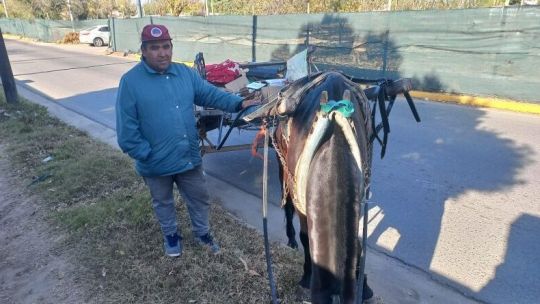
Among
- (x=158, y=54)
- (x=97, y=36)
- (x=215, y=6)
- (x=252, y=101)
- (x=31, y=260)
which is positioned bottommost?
(x=31, y=260)

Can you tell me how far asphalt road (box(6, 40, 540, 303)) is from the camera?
3.21 metres

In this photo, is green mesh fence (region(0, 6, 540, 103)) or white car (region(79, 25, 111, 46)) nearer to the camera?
green mesh fence (region(0, 6, 540, 103))

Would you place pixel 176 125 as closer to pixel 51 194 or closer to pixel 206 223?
pixel 206 223

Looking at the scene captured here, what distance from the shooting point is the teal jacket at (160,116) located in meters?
2.89

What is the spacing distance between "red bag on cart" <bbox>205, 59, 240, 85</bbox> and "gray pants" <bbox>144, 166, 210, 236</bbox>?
6.61 feet

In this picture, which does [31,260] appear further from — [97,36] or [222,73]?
[97,36]

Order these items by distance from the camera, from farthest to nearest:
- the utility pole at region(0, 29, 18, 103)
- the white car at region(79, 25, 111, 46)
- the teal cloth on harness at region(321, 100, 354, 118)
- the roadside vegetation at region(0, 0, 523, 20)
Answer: the white car at region(79, 25, 111, 46) → the roadside vegetation at region(0, 0, 523, 20) → the utility pole at region(0, 29, 18, 103) → the teal cloth on harness at region(321, 100, 354, 118)

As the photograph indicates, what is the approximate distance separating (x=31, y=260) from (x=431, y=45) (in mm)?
9177

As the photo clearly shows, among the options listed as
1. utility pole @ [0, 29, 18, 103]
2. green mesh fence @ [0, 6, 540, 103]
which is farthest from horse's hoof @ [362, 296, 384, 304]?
utility pole @ [0, 29, 18, 103]

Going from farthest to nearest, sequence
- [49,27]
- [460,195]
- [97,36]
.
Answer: [49,27]
[97,36]
[460,195]

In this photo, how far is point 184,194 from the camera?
11.3 feet

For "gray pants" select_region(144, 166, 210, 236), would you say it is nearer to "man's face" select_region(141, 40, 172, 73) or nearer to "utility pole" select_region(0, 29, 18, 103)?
"man's face" select_region(141, 40, 172, 73)

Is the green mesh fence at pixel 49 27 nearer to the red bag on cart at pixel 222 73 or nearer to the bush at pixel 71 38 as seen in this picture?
the bush at pixel 71 38

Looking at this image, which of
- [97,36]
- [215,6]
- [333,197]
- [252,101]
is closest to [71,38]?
[97,36]
